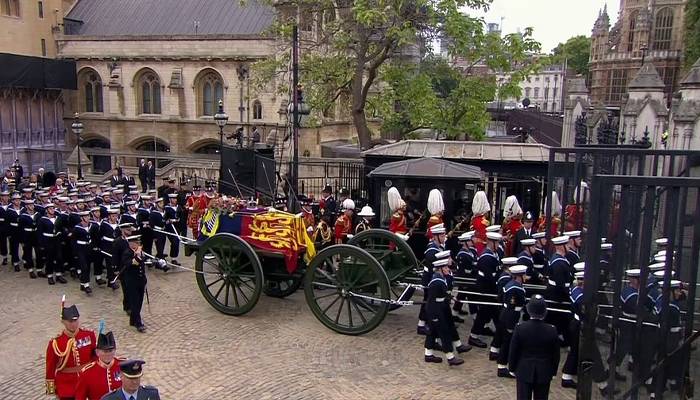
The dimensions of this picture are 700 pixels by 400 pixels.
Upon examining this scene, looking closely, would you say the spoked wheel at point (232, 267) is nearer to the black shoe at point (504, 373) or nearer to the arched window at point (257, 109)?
the black shoe at point (504, 373)

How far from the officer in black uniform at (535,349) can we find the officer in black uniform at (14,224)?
34.8 feet

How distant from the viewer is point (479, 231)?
34.4 ft

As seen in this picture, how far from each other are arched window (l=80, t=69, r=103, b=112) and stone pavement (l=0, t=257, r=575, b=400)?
31.0 meters

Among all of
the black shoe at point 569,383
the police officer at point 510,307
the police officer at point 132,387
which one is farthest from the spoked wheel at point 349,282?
the police officer at point 132,387

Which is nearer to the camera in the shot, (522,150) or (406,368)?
(406,368)

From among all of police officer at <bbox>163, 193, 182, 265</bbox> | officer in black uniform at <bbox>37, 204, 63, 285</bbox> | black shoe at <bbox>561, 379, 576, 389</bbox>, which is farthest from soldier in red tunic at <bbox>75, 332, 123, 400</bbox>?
police officer at <bbox>163, 193, 182, 265</bbox>

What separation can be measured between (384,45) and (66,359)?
13.7 metres

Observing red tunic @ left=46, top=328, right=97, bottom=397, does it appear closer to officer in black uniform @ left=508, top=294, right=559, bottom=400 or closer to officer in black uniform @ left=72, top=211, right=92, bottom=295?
officer in black uniform @ left=508, top=294, right=559, bottom=400

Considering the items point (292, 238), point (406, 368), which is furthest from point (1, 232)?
point (406, 368)

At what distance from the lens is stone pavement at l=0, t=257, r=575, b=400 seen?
294 inches

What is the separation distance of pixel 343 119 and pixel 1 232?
2390 centimetres

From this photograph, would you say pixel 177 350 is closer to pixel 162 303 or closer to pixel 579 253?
pixel 162 303

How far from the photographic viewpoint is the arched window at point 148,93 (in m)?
37.4

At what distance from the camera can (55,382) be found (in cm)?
584
